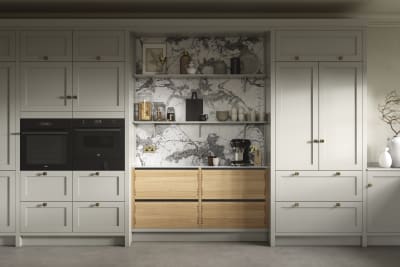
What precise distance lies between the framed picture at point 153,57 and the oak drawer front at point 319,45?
1.28 m

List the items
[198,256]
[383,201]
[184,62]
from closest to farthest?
[198,256]
[383,201]
[184,62]

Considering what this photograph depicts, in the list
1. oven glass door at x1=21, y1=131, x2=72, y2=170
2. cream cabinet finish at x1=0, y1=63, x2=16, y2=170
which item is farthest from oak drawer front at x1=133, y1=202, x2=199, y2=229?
cream cabinet finish at x1=0, y1=63, x2=16, y2=170

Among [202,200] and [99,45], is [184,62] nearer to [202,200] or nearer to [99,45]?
[99,45]

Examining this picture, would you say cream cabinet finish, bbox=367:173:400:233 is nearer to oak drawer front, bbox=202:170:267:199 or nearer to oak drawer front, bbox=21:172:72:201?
oak drawer front, bbox=202:170:267:199

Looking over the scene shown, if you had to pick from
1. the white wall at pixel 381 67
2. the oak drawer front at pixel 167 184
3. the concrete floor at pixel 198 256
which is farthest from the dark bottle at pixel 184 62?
the white wall at pixel 381 67

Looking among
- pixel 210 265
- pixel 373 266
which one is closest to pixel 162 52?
pixel 210 265

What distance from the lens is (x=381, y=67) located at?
5297 mm

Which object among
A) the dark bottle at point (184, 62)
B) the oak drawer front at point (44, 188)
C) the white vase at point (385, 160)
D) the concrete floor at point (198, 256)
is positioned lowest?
the concrete floor at point (198, 256)

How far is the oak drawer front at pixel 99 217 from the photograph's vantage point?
4754 mm

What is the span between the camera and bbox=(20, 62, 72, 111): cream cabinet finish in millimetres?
4750

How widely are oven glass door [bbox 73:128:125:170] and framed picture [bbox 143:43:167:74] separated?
0.84m
